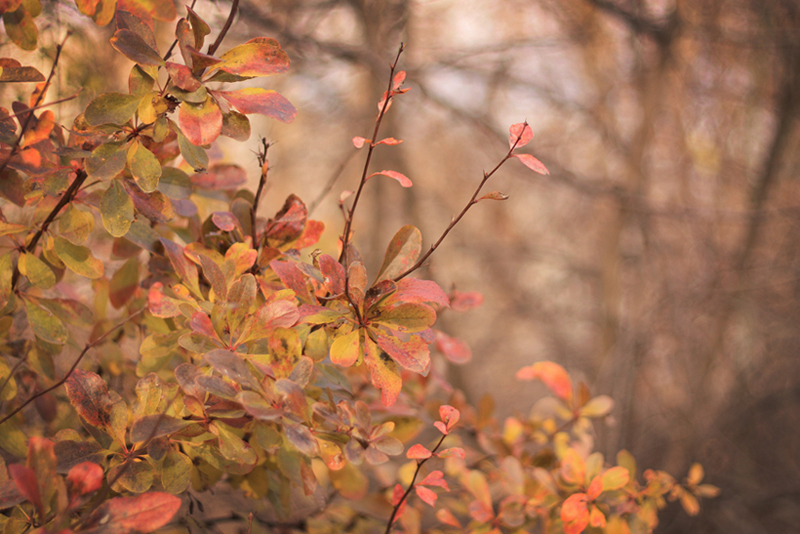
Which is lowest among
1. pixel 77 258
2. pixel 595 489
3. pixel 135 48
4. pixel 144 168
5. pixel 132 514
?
pixel 595 489

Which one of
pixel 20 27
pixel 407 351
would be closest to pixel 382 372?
pixel 407 351

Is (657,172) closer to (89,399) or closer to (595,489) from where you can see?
(595,489)

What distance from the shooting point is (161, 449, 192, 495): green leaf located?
1.33ft

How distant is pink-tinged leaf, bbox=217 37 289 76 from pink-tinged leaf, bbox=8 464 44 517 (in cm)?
34

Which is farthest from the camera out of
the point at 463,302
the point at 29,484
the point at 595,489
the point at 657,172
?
the point at 657,172

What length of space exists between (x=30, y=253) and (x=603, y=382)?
73.6 inches

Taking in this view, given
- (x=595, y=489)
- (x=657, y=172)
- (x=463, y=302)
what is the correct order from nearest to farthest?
1. (x=595, y=489)
2. (x=463, y=302)
3. (x=657, y=172)

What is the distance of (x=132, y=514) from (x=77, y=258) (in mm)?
280

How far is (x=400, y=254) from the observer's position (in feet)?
1.50

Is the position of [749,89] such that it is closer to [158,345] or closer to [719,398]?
[719,398]

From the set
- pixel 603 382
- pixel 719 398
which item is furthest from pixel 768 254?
pixel 603 382

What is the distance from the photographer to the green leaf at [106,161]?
0.40 meters

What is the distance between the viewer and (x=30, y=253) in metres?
0.47

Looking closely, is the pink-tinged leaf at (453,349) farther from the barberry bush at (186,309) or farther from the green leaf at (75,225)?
the green leaf at (75,225)
